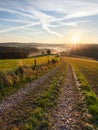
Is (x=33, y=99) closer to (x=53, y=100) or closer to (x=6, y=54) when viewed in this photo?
(x=53, y=100)

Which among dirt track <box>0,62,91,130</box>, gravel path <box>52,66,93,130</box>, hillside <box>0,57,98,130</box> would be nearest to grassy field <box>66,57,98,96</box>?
gravel path <box>52,66,93,130</box>

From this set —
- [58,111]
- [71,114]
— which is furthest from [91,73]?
[71,114]

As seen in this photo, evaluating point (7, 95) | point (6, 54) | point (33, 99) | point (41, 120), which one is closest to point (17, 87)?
point (7, 95)

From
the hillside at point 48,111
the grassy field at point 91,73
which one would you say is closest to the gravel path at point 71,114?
the hillside at point 48,111

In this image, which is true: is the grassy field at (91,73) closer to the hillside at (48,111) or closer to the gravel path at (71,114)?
the gravel path at (71,114)

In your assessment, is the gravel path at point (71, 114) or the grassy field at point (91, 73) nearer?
the gravel path at point (71, 114)

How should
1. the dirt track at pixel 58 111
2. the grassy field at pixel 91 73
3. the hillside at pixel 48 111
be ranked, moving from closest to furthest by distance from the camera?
1. the hillside at pixel 48 111
2. the dirt track at pixel 58 111
3. the grassy field at pixel 91 73

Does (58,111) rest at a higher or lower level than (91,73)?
higher

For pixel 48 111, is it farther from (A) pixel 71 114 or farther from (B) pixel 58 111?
(A) pixel 71 114

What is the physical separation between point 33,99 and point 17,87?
4.17m

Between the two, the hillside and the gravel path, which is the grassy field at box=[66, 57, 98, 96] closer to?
the gravel path

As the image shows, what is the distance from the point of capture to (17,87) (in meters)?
16.2

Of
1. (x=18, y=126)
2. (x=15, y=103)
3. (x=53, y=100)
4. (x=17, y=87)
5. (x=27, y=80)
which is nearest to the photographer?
(x=18, y=126)

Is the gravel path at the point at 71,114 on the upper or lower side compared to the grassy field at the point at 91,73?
upper
